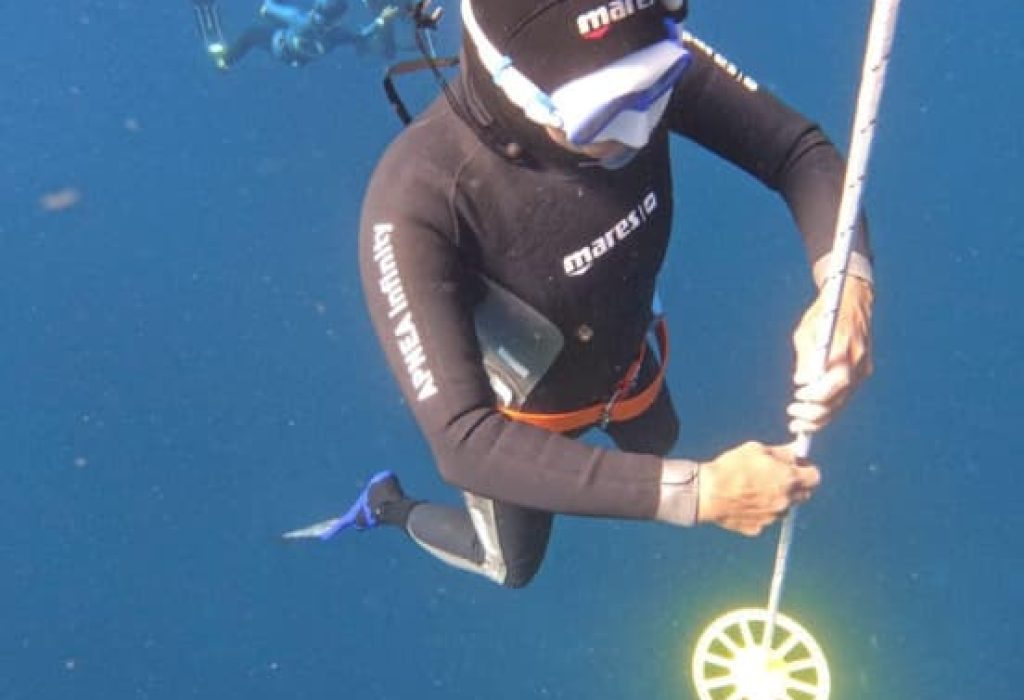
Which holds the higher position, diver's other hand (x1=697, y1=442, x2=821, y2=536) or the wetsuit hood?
the wetsuit hood

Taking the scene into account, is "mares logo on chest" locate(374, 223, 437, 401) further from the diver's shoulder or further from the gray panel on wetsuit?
the gray panel on wetsuit

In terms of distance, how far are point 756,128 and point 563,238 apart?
65cm

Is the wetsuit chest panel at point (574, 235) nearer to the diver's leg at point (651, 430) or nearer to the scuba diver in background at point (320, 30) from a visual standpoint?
the diver's leg at point (651, 430)

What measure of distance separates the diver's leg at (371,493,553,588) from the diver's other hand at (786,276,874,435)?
1404mm

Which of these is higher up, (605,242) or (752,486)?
(605,242)

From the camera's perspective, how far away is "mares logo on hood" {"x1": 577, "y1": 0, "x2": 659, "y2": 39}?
6.43 ft

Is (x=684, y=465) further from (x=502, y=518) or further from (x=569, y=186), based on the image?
(x=502, y=518)

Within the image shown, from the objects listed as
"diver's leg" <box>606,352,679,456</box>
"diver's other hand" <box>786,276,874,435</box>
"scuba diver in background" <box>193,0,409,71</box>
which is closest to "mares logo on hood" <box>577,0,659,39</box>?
"diver's other hand" <box>786,276,874,435</box>

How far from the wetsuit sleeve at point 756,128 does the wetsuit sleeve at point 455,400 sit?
32.4 inches

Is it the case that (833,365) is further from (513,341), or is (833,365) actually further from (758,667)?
(758,667)

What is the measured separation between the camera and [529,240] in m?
2.50

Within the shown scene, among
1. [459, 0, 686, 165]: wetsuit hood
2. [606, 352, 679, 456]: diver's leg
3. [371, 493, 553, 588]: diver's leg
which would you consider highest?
[459, 0, 686, 165]: wetsuit hood

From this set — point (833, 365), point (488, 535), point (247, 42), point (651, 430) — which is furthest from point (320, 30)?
point (833, 365)

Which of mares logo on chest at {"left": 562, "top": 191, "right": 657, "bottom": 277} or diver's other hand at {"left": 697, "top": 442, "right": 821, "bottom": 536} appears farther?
mares logo on chest at {"left": 562, "top": 191, "right": 657, "bottom": 277}
